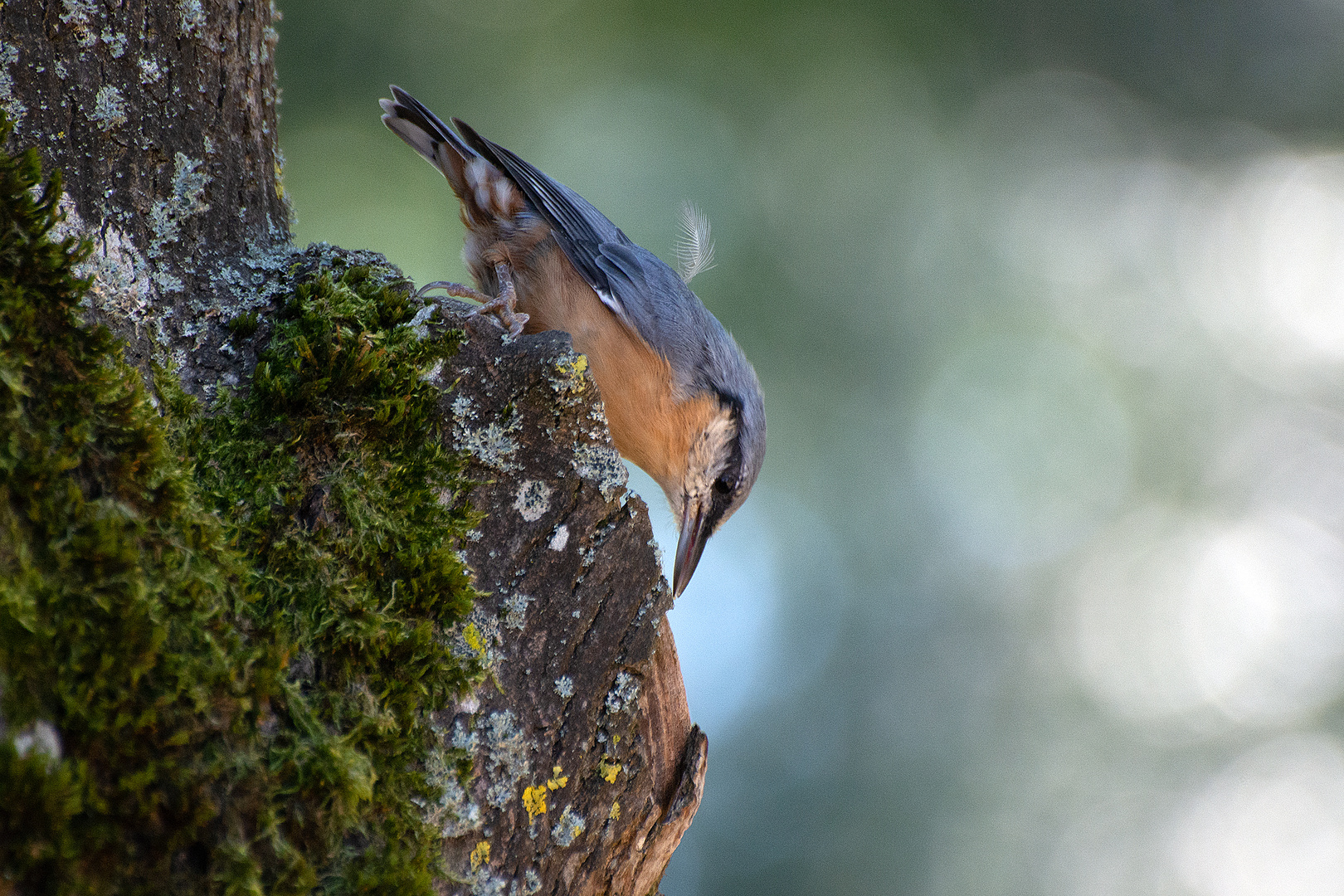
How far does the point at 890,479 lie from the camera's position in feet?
14.1

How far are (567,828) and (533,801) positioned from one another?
0.26 feet

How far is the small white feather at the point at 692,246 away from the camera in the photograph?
149 inches

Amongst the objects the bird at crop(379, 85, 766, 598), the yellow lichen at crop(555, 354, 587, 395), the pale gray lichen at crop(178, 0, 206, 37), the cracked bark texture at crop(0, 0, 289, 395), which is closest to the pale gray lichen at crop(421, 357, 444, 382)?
the yellow lichen at crop(555, 354, 587, 395)

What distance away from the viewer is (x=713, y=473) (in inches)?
124

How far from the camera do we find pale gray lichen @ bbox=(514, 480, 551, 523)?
1.58 metres

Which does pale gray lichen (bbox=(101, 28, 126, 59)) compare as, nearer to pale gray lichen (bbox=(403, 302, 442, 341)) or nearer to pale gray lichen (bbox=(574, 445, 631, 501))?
pale gray lichen (bbox=(403, 302, 442, 341))

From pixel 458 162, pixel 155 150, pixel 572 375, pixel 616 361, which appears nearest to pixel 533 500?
pixel 572 375

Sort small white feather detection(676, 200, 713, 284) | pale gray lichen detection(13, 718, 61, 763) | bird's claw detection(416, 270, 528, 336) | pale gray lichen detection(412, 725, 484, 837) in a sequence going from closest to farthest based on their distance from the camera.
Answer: pale gray lichen detection(13, 718, 61, 763) → pale gray lichen detection(412, 725, 484, 837) → bird's claw detection(416, 270, 528, 336) → small white feather detection(676, 200, 713, 284)

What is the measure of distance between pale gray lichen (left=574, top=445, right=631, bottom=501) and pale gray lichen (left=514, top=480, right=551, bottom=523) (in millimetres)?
73

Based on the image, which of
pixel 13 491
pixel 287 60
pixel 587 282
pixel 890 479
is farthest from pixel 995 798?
pixel 287 60

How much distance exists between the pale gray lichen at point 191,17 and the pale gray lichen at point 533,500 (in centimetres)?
100

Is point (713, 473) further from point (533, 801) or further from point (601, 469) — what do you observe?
point (533, 801)

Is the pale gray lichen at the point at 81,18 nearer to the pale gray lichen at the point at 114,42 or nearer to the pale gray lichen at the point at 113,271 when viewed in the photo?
the pale gray lichen at the point at 114,42

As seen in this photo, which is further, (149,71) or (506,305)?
(506,305)
